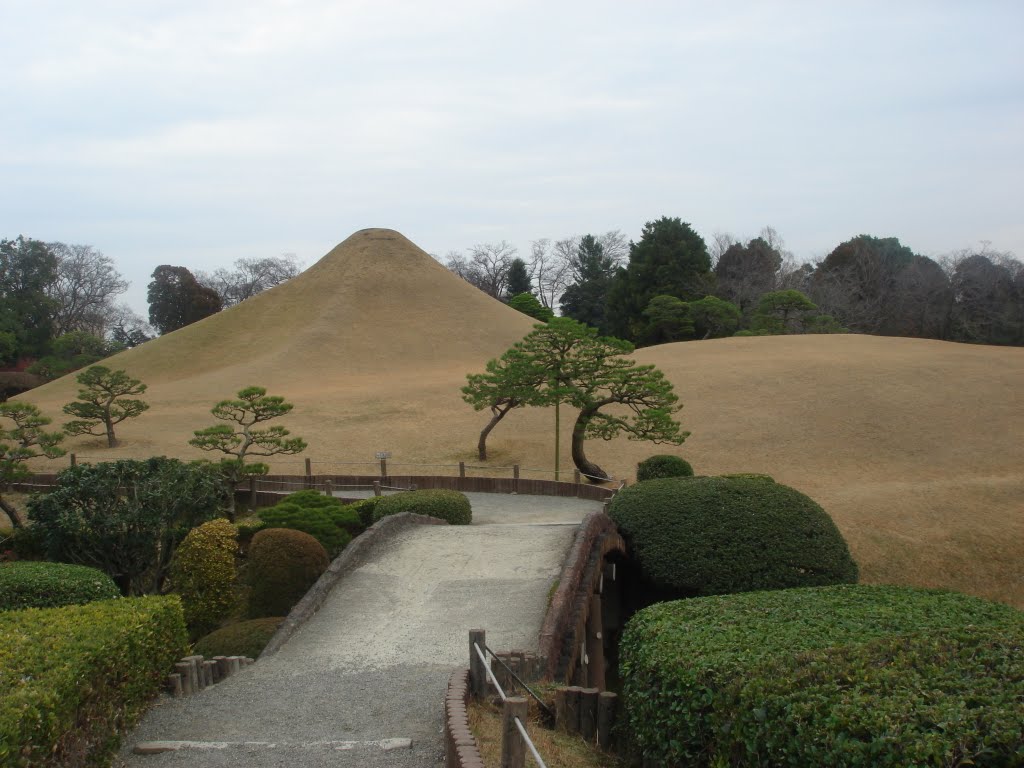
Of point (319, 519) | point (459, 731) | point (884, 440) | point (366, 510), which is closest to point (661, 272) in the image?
point (884, 440)

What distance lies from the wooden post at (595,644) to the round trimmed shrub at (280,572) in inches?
152

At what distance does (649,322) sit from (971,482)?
33753mm

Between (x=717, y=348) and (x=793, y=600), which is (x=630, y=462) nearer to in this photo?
(x=717, y=348)

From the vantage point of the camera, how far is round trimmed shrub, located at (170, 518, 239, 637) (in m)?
12.9

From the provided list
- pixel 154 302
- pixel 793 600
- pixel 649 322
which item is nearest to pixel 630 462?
pixel 793 600

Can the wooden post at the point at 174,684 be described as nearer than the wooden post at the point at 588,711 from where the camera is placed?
No

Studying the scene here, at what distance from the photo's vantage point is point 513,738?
17.0 feet

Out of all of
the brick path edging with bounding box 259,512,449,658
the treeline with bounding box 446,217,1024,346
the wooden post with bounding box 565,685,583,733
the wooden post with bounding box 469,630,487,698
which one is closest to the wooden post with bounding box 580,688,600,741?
the wooden post with bounding box 565,685,583,733

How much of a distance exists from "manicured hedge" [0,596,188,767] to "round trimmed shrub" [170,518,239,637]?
5.02 metres

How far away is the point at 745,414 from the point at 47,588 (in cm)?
2785

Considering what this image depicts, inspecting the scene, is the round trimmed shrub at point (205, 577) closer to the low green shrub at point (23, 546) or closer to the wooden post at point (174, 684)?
the wooden post at point (174, 684)

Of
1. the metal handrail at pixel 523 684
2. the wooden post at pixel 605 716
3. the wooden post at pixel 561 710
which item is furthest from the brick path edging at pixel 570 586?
the wooden post at pixel 605 716

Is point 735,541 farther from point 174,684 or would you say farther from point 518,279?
point 518,279

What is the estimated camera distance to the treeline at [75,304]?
193 feet
